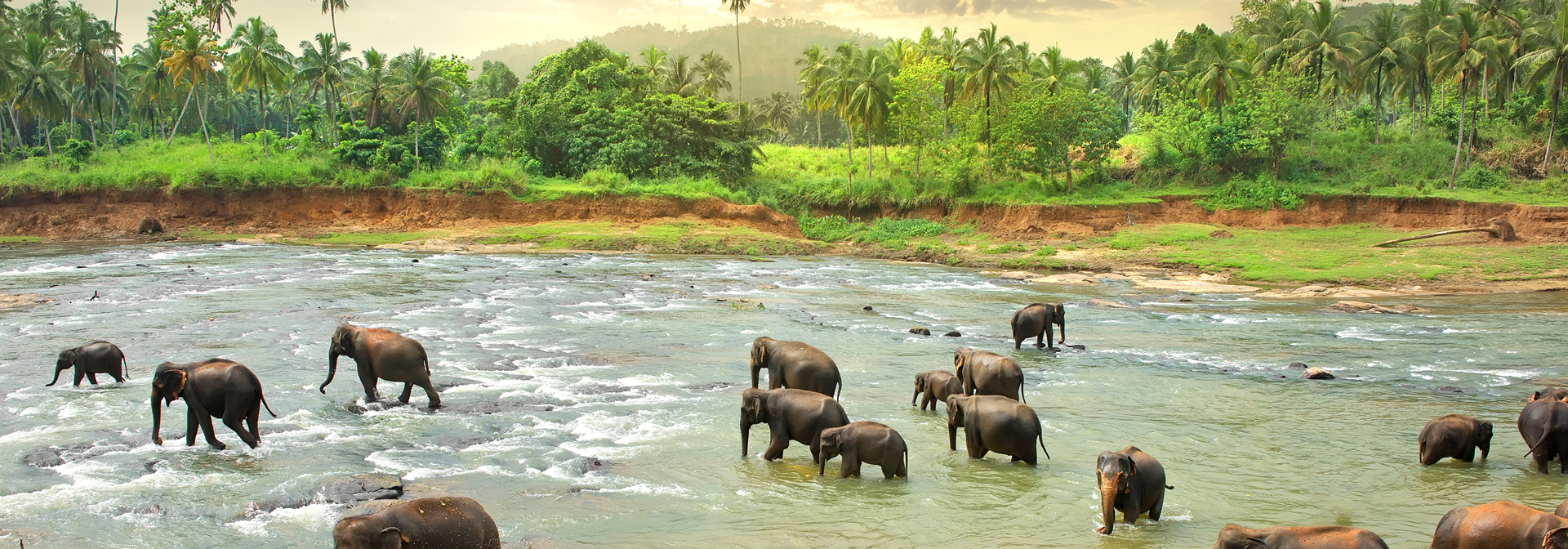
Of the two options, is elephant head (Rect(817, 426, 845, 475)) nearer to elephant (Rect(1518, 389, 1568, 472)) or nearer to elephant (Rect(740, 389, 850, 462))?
elephant (Rect(740, 389, 850, 462))

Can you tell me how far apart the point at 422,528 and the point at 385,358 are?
703 cm

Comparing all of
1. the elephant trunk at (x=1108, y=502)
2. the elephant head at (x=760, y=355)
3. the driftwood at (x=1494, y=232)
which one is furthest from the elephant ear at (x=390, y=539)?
the driftwood at (x=1494, y=232)

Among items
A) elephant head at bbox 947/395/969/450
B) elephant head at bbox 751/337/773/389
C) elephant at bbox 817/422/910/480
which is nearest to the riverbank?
elephant head at bbox 751/337/773/389

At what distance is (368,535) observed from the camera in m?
6.46

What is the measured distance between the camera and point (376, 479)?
9688mm

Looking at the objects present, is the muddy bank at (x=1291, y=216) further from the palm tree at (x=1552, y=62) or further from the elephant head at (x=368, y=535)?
the elephant head at (x=368, y=535)

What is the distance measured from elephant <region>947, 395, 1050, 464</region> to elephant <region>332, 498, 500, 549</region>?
5.54 metres

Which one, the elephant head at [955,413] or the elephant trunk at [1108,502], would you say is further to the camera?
the elephant head at [955,413]

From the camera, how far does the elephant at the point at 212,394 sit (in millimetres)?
10758

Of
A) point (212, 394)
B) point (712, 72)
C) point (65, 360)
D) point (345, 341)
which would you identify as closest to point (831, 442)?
point (212, 394)

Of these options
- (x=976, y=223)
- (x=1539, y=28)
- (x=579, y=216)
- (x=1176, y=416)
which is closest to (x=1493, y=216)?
(x=1539, y=28)

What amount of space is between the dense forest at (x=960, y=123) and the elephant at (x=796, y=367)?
39.3 m

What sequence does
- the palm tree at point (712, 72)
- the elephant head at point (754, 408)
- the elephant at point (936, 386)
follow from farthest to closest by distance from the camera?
the palm tree at point (712, 72) < the elephant at point (936, 386) < the elephant head at point (754, 408)

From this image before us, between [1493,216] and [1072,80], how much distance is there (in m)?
24.8
